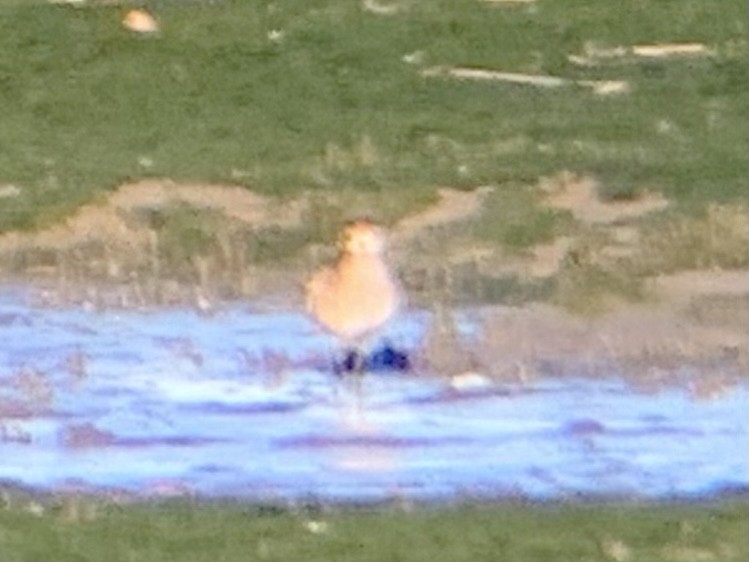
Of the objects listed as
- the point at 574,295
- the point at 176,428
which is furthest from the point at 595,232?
the point at 176,428

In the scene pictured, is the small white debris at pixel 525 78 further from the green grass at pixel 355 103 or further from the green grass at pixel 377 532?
the green grass at pixel 377 532

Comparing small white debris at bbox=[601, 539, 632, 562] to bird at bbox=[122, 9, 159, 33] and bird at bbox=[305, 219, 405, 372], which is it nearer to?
bird at bbox=[305, 219, 405, 372]

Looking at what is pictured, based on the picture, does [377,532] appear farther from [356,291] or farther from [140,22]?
[140,22]

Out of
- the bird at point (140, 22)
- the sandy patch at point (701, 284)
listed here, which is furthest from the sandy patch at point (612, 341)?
the bird at point (140, 22)

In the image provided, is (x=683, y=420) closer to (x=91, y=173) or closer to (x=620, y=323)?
(x=620, y=323)

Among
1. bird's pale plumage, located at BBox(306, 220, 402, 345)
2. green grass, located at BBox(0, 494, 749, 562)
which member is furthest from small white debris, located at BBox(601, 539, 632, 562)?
bird's pale plumage, located at BBox(306, 220, 402, 345)

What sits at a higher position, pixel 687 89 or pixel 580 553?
pixel 687 89
